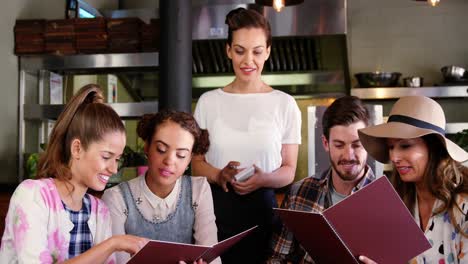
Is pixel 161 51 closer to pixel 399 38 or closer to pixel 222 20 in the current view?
pixel 222 20

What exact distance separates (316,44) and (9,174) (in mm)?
2555

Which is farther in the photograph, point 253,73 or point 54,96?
point 54,96

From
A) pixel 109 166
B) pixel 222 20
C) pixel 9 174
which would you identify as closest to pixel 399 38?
pixel 222 20

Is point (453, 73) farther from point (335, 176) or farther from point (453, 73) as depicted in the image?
point (335, 176)

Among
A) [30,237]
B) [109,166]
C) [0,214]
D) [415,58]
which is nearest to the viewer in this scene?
[30,237]

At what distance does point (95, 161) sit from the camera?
2121 millimetres

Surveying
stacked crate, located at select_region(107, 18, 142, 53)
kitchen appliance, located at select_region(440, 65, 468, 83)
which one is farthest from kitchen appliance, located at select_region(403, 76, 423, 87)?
stacked crate, located at select_region(107, 18, 142, 53)

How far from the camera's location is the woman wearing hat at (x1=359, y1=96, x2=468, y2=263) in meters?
2.17

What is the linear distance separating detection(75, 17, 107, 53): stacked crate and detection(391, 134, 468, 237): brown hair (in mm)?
3313

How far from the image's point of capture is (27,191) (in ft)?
6.66

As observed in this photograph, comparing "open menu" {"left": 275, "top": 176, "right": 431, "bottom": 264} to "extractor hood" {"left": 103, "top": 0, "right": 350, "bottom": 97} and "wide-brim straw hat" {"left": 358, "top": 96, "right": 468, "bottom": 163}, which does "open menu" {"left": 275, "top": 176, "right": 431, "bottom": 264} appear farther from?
"extractor hood" {"left": 103, "top": 0, "right": 350, "bottom": 97}

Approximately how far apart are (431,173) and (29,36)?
3.57 metres

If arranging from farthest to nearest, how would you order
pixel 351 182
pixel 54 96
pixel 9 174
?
1. pixel 54 96
2. pixel 9 174
3. pixel 351 182

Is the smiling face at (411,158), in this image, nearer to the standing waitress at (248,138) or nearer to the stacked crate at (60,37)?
the standing waitress at (248,138)
